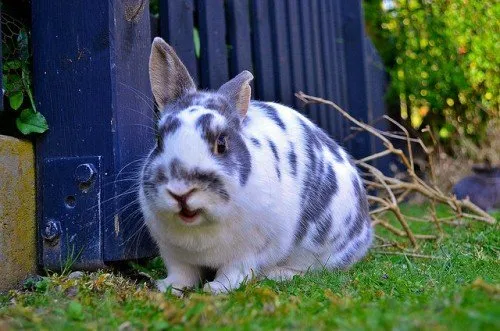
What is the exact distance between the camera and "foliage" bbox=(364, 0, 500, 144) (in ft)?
27.4

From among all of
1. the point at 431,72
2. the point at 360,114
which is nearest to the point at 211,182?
the point at 360,114

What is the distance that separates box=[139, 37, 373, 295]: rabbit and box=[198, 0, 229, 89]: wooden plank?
73 centimetres

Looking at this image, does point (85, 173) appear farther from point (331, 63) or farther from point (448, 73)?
point (448, 73)

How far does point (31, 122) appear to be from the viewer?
3.14m

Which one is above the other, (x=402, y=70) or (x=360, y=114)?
(x=402, y=70)

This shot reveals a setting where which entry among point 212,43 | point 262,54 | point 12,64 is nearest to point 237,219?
point 12,64

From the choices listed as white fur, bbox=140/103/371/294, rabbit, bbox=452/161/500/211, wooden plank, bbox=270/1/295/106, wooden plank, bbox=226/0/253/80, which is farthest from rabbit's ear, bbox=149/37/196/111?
rabbit, bbox=452/161/500/211

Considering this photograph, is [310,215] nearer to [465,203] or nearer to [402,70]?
[465,203]

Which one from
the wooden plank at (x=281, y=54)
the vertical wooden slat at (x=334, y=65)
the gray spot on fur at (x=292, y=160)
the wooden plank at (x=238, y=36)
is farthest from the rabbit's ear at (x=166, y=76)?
the vertical wooden slat at (x=334, y=65)

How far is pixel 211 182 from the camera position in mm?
2631

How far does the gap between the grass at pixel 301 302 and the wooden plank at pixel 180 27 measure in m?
1.17

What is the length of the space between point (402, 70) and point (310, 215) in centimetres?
598

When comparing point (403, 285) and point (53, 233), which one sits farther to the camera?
point (53, 233)

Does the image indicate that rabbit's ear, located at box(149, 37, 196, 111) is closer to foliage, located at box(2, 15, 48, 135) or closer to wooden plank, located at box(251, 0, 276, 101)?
foliage, located at box(2, 15, 48, 135)
